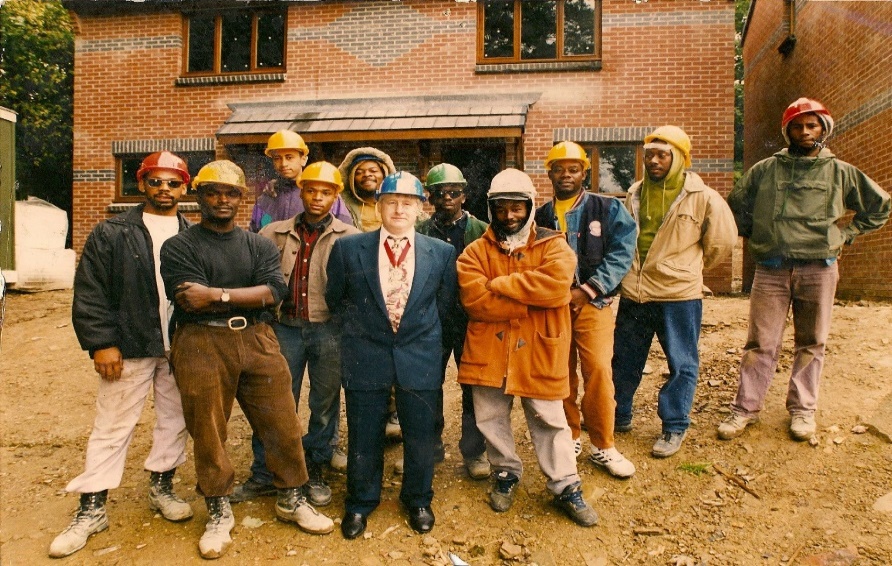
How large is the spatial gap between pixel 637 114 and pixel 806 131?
19.3ft

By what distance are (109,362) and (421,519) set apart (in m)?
1.80

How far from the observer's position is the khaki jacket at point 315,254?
3.45m

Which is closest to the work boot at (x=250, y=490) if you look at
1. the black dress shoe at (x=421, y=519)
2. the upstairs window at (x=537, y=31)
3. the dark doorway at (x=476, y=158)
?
the black dress shoe at (x=421, y=519)

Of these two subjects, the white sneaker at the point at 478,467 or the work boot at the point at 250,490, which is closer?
the work boot at the point at 250,490

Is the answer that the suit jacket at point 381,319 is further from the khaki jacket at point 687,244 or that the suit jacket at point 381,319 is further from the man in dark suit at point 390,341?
the khaki jacket at point 687,244

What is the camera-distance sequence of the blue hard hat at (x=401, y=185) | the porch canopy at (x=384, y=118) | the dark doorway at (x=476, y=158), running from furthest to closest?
1. the dark doorway at (x=476, y=158)
2. the porch canopy at (x=384, y=118)
3. the blue hard hat at (x=401, y=185)

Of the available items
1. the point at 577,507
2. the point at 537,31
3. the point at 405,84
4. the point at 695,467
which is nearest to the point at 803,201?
the point at 695,467

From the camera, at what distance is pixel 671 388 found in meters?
3.85

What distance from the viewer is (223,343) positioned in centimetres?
297

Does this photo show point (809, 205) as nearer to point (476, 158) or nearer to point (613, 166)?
point (613, 166)

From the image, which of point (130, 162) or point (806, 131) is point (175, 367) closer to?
point (806, 131)

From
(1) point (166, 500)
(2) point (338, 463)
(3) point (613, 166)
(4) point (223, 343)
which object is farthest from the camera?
(3) point (613, 166)

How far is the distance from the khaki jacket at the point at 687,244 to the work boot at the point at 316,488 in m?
2.26

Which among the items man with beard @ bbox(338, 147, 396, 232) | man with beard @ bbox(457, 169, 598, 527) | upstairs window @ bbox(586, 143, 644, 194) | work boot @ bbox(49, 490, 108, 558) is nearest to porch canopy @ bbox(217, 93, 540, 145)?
upstairs window @ bbox(586, 143, 644, 194)
